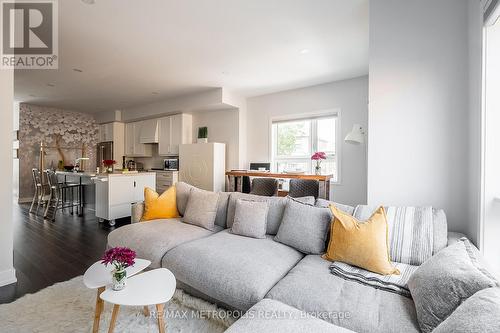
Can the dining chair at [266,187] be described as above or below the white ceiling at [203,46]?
below

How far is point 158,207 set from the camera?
287 centimetres

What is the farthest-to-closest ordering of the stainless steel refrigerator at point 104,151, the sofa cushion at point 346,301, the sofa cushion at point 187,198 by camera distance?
the stainless steel refrigerator at point 104,151 < the sofa cushion at point 187,198 < the sofa cushion at point 346,301

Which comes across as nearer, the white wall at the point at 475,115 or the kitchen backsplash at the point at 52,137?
the white wall at the point at 475,115

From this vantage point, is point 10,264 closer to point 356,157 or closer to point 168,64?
point 168,64

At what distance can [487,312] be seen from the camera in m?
0.76

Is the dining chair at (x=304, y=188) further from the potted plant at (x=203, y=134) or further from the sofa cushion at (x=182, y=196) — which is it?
the potted plant at (x=203, y=134)

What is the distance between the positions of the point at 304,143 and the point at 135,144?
5065 millimetres

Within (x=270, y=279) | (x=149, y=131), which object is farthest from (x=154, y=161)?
(x=270, y=279)

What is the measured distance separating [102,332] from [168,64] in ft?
11.8

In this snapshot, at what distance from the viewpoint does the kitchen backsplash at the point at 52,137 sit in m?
6.44

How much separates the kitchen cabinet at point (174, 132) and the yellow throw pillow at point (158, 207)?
10.5ft

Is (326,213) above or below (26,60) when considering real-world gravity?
below

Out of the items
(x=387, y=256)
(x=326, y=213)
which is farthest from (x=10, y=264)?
(x=387, y=256)

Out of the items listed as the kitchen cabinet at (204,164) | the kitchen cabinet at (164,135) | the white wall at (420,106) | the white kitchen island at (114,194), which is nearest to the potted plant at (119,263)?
the white wall at (420,106)
